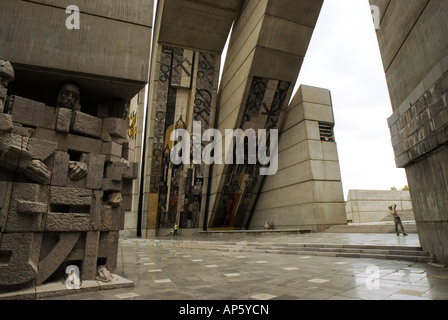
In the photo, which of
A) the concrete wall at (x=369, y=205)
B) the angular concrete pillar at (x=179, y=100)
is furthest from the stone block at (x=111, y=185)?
the concrete wall at (x=369, y=205)

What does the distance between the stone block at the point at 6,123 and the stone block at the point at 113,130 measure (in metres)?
1.15

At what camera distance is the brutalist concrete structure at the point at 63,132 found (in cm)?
282

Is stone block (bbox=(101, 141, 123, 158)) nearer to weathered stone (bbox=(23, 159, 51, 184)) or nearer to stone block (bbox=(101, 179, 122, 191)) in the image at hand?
stone block (bbox=(101, 179, 122, 191))

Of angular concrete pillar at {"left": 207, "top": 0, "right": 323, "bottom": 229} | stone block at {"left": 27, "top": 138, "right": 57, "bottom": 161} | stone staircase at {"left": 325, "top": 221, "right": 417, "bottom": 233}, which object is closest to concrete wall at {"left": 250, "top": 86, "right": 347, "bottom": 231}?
stone staircase at {"left": 325, "top": 221, "right": 417, "bottom": 233}

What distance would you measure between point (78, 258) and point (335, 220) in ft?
34.7

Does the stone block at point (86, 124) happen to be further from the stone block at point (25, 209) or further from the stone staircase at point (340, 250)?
the stone staircase at point (340, 250)

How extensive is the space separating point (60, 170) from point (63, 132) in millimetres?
529

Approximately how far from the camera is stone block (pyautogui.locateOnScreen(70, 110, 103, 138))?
11.4 feet

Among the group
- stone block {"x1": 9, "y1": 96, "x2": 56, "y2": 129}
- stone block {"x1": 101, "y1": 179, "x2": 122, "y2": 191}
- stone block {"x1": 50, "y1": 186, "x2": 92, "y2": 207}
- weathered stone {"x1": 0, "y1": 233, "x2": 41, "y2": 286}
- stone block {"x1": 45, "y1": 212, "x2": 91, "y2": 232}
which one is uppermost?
stone block {"x1": 9, "y1": 96, "x2": 56, "y2": 129}
